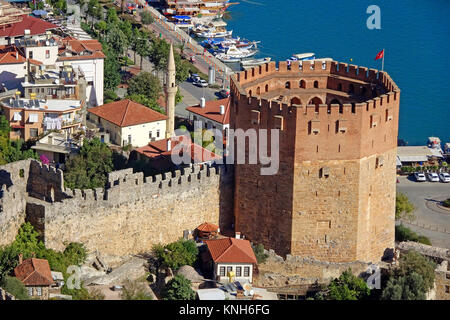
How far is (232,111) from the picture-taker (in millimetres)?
48625

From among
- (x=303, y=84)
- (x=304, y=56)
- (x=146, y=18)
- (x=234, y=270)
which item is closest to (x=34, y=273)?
(x=234, y=270)

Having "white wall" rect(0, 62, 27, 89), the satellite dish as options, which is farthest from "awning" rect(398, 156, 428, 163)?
the satellite dish

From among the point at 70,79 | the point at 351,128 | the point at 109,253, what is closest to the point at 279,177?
the point at 351,128

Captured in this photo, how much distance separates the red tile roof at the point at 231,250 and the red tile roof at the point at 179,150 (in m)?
8.50


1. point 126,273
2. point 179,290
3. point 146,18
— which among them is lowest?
point 179,290

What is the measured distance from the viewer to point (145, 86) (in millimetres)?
71250

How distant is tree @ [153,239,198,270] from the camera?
46656mm

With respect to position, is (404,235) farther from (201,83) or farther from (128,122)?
(201,83)

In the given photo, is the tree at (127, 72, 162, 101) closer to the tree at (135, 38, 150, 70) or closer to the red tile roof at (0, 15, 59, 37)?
the red tile roof at (0, 15, 59, 37)

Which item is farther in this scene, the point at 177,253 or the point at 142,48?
the point at 142,48

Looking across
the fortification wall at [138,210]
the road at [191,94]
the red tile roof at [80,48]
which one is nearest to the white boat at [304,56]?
the road at [191,94]

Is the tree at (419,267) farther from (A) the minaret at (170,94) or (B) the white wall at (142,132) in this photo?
(A) the minaret at (170,94)

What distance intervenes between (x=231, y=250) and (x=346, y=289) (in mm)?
4488

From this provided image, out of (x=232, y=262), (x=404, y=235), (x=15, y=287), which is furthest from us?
(x=404, y=235)
